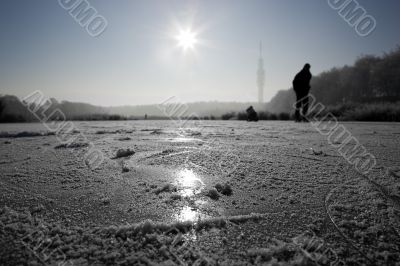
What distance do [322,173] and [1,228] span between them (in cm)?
167

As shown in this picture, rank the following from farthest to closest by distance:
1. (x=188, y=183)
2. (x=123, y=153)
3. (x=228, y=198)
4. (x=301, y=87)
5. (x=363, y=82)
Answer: (x=363, y=82)
(x=301, y=87)
(x=123, y=153)
(x=188, y=183)
(x=228, y=198)

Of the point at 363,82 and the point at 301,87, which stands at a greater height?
the point at 363,82

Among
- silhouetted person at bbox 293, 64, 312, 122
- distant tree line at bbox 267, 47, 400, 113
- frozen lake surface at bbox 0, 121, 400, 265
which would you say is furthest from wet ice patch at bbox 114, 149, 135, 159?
distant tree line at bbox 267, 47, 400, 113

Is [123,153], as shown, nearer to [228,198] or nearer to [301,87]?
[228,198]

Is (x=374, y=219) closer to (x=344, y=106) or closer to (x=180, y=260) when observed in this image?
(x=180, y=260)

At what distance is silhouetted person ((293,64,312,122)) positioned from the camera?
28.5 ft

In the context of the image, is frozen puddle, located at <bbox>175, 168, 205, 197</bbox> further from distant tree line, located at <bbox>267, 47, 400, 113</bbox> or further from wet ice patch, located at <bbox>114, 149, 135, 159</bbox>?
distant tree line, located at <bbox>267, 47, 400, 113</bbox>

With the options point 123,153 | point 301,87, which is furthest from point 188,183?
point 301,87

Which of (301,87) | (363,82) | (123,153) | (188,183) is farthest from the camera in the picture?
(363,82)

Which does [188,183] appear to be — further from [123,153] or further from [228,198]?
[123,153]

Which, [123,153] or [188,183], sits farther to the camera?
[123,153]

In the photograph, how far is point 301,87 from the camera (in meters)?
8.79

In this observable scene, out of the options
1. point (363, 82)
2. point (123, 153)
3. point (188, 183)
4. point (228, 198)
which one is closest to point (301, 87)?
point (123, 153)

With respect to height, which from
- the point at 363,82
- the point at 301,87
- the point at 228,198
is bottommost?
the point at 228,198
